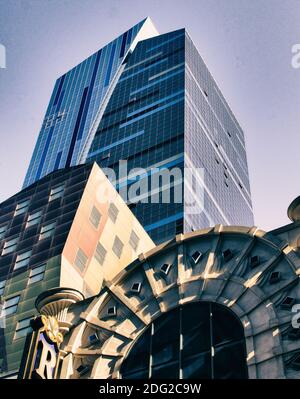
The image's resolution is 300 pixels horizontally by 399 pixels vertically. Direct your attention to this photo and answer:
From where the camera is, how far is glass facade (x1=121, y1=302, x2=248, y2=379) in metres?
30.1

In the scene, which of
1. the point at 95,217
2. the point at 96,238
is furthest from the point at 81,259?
the point at 95,217

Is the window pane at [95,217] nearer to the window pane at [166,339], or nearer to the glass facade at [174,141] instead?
the window pane at [166,339]

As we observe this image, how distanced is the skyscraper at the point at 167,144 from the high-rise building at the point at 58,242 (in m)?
61.4

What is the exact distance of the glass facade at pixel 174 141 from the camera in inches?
5044

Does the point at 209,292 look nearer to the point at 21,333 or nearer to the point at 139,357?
the point at 139,357

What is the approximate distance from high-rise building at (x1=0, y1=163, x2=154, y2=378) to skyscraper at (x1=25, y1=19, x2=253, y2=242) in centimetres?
6136

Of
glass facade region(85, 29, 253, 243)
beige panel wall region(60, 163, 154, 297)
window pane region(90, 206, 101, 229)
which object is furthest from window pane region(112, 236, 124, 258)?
glass facade region(85, 29, 253, 243)

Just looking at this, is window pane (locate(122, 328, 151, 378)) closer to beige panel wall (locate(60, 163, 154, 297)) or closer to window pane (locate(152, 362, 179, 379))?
window pane (locate(152, 362, 179, 379))

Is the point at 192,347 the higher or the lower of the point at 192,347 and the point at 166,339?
the lower

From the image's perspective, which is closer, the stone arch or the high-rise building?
the stone arch

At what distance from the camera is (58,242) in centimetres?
4778

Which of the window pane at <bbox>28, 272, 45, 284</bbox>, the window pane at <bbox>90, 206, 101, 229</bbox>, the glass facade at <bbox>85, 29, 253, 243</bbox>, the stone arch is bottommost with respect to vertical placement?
the stone arch

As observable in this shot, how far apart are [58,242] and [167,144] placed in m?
92.4

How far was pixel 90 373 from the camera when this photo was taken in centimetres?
3316
